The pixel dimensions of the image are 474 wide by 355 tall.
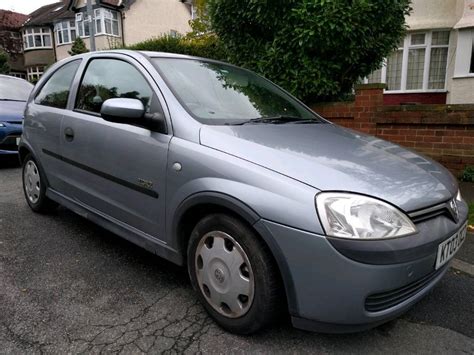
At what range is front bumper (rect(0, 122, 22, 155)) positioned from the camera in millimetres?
6328

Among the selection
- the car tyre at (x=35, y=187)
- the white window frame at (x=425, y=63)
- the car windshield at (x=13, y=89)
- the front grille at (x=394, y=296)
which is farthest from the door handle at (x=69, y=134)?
the white window frame at (x=425, y=63)

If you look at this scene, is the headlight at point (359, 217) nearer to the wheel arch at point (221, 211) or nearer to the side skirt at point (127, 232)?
the wheel arch at point (221, 211)

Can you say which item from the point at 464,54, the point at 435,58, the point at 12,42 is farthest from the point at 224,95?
the point at 12,42

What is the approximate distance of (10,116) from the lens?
21.1 feet

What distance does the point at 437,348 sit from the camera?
82.3 inches

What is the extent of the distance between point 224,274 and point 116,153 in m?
1.21

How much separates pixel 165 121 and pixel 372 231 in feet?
4.58

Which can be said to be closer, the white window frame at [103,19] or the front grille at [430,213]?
the front grille at [430,213]

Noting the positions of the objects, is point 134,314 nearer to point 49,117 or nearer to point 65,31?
point 49,117

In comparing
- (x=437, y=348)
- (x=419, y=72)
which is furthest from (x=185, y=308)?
(x=419, y=72)

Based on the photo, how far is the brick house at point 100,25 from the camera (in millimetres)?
25203

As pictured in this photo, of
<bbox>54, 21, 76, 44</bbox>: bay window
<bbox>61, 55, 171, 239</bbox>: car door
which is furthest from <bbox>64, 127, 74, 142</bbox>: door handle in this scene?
<bbox>54, 21, 76, 44</bbox>: bay window

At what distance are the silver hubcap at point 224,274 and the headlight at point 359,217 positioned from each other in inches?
19.4

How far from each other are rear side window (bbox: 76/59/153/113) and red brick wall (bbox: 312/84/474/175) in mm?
3665
